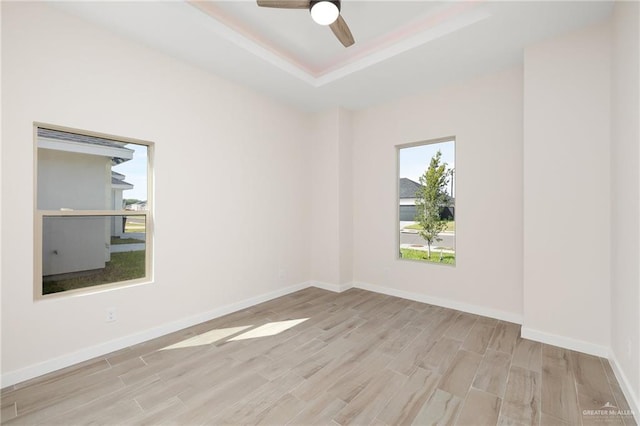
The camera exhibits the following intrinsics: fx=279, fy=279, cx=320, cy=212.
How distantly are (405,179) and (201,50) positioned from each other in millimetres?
3187

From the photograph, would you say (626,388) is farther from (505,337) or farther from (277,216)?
(277,216)

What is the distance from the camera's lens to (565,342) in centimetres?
266

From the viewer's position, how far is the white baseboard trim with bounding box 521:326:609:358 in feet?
8.25

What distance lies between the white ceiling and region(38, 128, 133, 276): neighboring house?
113 centimetres

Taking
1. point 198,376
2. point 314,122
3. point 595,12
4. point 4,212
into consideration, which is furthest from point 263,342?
point 595,12

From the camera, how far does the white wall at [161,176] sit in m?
2.17

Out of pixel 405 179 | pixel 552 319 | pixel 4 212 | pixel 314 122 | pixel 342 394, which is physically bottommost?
pixel 342 394

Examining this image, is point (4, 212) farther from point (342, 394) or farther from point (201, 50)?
point (342, 394)

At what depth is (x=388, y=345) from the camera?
9.00 feet

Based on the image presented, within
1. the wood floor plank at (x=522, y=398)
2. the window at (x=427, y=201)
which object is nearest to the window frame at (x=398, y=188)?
the window at (x=427, y=201)

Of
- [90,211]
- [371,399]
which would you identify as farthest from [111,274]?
[371,399]

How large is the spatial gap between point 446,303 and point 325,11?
143 inches

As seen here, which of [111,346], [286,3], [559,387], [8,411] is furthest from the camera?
[111,346]

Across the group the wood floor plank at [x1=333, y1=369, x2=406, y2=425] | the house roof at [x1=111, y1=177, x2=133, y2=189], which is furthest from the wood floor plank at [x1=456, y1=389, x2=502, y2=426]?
the house roof at [x1=111, y1=177, x2=133, y2=189]
